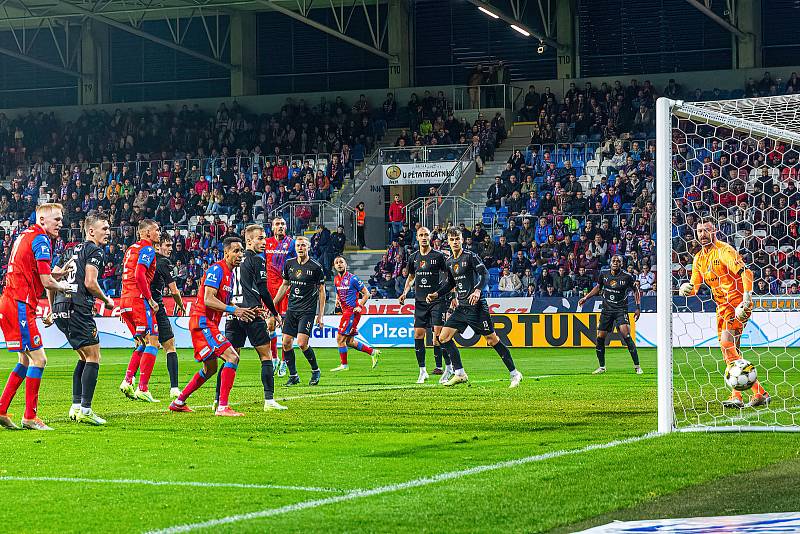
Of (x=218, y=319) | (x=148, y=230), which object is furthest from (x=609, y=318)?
(x=218, y=319)

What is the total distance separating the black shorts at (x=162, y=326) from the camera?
15.0 meters

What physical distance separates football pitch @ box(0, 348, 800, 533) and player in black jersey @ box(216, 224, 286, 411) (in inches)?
21.0

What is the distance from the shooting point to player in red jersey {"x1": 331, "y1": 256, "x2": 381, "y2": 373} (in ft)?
68.5

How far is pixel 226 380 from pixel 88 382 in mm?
1436

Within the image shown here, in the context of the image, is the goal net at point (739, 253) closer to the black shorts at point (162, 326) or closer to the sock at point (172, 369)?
the sock at point (172, 369)

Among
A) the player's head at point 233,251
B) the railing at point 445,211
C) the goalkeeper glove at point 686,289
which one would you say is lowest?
the goalkeeper glove at point 686,289

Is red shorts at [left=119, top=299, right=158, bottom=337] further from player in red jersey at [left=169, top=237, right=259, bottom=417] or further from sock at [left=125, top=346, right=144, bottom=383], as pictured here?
player in red jersey at [left=169, top=237, right=259, bottom=417]

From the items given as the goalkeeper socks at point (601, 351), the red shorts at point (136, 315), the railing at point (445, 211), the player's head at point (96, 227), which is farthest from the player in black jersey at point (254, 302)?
the railing at point (445, 211)

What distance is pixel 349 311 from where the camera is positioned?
69.5 feet

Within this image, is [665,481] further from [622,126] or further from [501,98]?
[501,98]

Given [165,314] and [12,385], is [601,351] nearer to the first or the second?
[165,314]

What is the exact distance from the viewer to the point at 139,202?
129ft

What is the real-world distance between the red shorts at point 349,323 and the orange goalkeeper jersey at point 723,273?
350 inches

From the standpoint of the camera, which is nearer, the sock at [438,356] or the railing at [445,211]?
the sock at [438,356]
